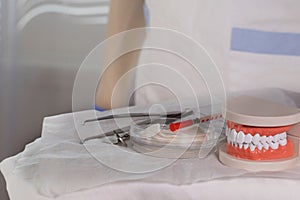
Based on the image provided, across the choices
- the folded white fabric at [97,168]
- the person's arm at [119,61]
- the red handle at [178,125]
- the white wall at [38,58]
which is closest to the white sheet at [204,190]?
the folded white fabric at [97,168]

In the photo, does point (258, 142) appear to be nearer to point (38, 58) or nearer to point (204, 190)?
point (204, 190)

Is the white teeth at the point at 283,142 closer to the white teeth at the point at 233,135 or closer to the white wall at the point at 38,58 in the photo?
the white teeth at the point at 233,135

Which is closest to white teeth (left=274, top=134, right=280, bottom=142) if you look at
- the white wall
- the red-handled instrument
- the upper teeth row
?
the upper teeth row

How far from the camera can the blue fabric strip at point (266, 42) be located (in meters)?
1.05

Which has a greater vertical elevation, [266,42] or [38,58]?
[266,42]

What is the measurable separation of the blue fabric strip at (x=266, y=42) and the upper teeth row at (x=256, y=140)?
432 mm

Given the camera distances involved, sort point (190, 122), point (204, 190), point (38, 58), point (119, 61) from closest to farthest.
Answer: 1. point (204, 190)
2. point (190, 122)
3. point (119, 61)
4. point (38, 58)

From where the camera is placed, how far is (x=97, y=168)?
0.63 metres

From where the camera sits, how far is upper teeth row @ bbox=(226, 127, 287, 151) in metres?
0.65

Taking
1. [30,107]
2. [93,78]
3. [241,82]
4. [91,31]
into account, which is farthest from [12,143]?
[241,82]

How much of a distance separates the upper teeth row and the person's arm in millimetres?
324

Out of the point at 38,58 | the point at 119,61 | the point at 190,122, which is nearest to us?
the point at 190,122

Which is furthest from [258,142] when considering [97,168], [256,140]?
[97,168]

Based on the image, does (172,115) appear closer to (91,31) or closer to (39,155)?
(39,155)
